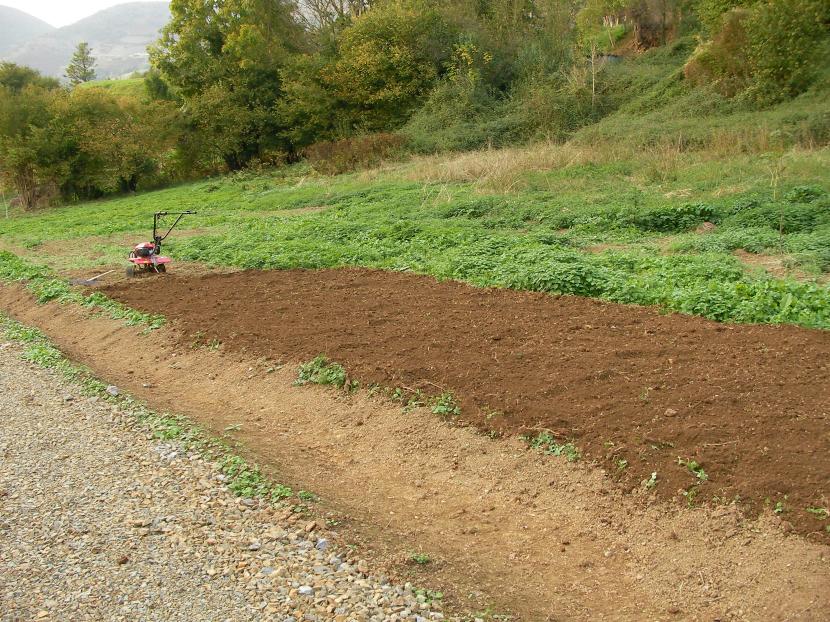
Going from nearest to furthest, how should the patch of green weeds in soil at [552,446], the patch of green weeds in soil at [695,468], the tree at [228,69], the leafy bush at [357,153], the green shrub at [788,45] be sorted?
the patch of green weeds in soil at [695,468] → the patch of green weeds in soil at [552,446] → the green shrub at [788,45] → the leafy bush at [357,153] → the tree at [228,69]

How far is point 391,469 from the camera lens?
17.7 ft

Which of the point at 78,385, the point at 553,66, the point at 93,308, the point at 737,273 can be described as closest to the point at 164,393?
the point at 78,385

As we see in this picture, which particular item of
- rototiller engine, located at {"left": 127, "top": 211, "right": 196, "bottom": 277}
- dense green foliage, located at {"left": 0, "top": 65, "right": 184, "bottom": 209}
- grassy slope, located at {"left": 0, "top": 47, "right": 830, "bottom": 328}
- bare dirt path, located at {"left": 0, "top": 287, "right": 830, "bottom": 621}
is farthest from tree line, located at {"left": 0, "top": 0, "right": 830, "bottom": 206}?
bare dirt path, located at {"left": 0, "top": 287, "right": 830, "bottom": 621}

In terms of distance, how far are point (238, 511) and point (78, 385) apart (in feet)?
11.6

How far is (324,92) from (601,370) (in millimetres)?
31658

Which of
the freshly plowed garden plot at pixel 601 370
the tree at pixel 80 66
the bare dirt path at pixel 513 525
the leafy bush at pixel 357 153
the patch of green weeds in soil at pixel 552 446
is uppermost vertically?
the tree at pixel 80 66

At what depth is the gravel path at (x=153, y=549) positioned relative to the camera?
386cm

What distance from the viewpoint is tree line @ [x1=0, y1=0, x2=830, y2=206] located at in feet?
102

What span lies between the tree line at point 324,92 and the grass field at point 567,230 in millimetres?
10506

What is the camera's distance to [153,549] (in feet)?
14.4

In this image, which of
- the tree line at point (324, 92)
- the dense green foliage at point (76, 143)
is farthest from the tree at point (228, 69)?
the dense green foliage at point (76, 143)

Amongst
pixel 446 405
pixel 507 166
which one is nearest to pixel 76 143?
pixel 507 166

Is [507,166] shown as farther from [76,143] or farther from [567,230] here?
[76,143]

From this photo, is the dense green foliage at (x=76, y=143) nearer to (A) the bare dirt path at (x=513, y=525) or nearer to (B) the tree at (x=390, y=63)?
(B) the tree at (x=390, y=63)
